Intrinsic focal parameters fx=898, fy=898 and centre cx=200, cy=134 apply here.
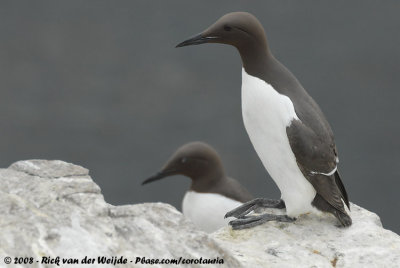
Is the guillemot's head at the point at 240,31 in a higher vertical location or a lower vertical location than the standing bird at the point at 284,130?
higher

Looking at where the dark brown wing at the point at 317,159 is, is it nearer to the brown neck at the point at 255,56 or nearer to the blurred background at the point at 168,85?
the brown neck at the point at 255,56

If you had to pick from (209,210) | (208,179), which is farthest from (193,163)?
(209,210)

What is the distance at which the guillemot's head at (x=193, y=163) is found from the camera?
8539 millimetres

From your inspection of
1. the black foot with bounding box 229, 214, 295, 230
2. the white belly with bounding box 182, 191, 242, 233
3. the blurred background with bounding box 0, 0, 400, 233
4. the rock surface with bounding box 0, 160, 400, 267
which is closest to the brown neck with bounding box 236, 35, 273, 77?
the black foot with bounding box 229, 214, 295, 230

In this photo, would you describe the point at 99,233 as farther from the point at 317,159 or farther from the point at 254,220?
the point at 317,159

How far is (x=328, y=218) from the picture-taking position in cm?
512

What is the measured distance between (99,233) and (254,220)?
58.6 inches

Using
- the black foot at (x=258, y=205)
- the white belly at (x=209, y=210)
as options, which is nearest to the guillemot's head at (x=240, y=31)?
the black foot at (x=258, y=205)

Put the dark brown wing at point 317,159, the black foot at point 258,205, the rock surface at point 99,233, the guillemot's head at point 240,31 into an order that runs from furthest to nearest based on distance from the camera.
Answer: the black foot at point 258,205 < the guillemot's head at point 240,31 < the dark brown wing at point 317,159 < the rock surface at point 99,233

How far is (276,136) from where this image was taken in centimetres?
490

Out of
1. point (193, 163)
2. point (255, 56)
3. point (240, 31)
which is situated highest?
point (240, 31)

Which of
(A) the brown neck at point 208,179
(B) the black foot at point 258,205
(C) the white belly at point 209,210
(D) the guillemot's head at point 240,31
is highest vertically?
(D) the guillemot's head at point 240,31

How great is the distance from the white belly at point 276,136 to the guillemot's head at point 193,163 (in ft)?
11.4

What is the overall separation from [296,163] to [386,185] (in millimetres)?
6217
